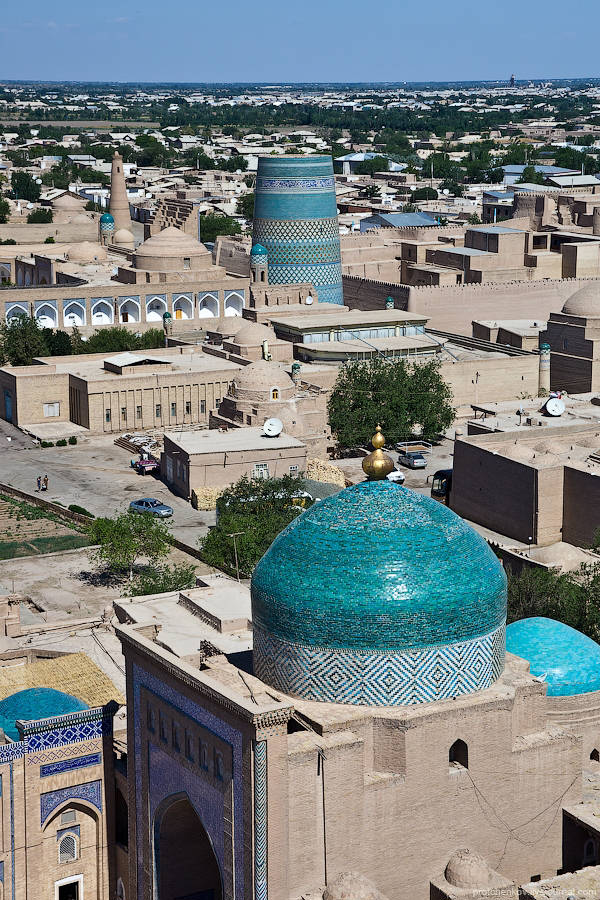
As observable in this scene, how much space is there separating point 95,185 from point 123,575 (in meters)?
54.9

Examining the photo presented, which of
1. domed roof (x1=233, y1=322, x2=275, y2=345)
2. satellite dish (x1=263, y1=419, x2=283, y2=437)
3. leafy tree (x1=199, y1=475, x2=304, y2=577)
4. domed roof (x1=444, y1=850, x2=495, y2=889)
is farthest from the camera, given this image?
domed roof (x1=233, y1=322, x2=275, y2=345)

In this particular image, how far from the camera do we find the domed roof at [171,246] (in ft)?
133

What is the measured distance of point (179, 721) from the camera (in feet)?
38.6

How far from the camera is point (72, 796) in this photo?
13.1 m

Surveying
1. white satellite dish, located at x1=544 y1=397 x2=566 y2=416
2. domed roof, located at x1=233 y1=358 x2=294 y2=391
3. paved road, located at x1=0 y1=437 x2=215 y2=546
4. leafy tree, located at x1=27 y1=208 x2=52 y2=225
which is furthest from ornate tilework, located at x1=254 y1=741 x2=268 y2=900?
leafy tree, located at x1=27 y1=208 x2=52 y2=225

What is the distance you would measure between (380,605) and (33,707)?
3.78 metres

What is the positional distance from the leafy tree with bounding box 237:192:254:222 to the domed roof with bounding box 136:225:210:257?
2275 cm

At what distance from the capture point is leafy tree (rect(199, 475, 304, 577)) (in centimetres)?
2173

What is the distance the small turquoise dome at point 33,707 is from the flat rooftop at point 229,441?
12932 millimetres

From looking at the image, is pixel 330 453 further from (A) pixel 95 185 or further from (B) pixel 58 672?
(A) pixel 95 185

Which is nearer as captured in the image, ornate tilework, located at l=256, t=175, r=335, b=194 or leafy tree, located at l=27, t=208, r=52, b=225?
ornate tilework, located at l=256, t=175, r=335, b=194

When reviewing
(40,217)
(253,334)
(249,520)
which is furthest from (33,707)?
(40,217)

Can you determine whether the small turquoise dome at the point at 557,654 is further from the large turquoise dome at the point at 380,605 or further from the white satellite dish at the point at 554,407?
the white satellite dish at the point at 554,407

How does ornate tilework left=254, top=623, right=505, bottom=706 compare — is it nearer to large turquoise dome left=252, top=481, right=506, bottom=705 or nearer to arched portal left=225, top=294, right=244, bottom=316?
large turquoise dome left=252, top=481, right=506, bottom=705
